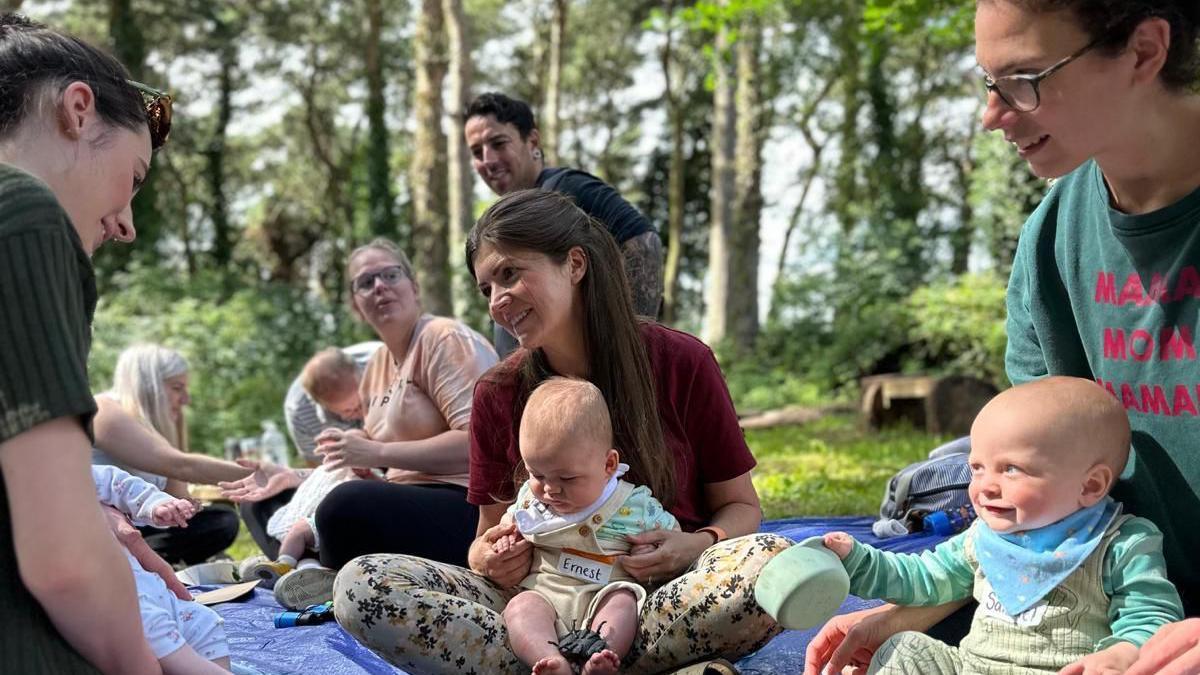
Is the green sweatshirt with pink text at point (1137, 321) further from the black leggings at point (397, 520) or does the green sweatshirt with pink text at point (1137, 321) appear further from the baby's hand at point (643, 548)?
the black leggings at point (397, 520)

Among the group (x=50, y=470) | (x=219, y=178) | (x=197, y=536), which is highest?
(x=219, y=178)

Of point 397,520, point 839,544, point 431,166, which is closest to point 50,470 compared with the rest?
point 839,544

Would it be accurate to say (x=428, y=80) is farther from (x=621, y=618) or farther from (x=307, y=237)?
(x=307, y=237)

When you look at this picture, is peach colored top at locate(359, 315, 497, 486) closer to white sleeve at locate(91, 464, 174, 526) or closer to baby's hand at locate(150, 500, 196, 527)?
white sleeve at locate(91, 464, 174, 526)

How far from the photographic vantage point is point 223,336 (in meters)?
15.8

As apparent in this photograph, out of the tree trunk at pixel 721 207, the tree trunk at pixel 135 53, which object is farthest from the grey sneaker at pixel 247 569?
the tree trunk at pixel 135 53

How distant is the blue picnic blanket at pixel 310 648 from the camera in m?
3.08

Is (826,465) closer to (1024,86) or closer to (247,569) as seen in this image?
(247,569)

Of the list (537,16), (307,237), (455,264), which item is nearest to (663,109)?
(537,16)

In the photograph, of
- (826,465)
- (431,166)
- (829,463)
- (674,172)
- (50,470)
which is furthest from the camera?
(674,172)

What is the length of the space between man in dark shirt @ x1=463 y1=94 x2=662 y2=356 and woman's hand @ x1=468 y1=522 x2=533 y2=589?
1.94 metres

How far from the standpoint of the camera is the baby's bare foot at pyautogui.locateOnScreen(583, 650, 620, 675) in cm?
247

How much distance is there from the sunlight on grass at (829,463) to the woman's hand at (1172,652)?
4501mm

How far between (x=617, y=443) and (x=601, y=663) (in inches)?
23.3
